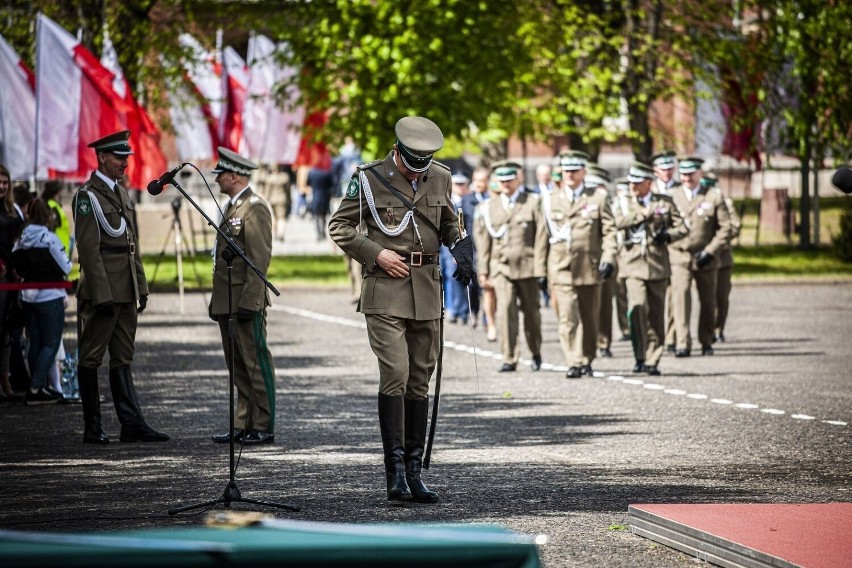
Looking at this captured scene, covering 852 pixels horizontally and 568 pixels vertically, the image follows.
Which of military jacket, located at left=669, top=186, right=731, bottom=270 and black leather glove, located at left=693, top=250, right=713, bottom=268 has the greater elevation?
military jacket, located at left=669, top=186, right=731, bottom=270

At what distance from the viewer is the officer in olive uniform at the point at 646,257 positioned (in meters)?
16.3

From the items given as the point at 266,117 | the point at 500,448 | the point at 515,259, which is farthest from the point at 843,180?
the point at 266,117

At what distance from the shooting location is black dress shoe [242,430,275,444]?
11117mm

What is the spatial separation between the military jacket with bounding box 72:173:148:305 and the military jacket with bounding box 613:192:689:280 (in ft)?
22.8

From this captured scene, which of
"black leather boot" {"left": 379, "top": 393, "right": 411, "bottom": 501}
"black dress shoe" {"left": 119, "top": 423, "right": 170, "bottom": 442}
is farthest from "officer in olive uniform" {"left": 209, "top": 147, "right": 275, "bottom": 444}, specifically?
"black leather boot" {"left": 379, "top": 393, "right": 411, "bottom": 501}

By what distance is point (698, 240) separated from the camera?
746 inches

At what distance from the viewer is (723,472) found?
31.7ft

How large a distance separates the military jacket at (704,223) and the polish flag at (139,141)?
9.86 meters

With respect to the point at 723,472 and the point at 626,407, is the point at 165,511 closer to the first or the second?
the point at 723,472

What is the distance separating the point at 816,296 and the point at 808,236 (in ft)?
35.4

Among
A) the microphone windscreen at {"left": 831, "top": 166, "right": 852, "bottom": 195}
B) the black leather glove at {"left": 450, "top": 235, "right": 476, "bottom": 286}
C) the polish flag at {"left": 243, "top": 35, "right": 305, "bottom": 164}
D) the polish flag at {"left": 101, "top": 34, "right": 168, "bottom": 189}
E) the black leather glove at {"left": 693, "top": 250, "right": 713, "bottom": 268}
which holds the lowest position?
the black leather glove at {"left": 693, "top": 250, "right": 713, "bottom": 268}

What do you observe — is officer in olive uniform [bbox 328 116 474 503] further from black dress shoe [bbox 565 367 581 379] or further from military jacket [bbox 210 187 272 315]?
black dress shoe [bbox 565 367 581 379]

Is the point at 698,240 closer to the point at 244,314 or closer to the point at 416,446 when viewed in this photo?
the point at 244,314

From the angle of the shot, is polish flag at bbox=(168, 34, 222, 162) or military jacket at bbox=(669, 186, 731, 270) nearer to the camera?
military jacket at bbox=(669, 186, 731, 270)
